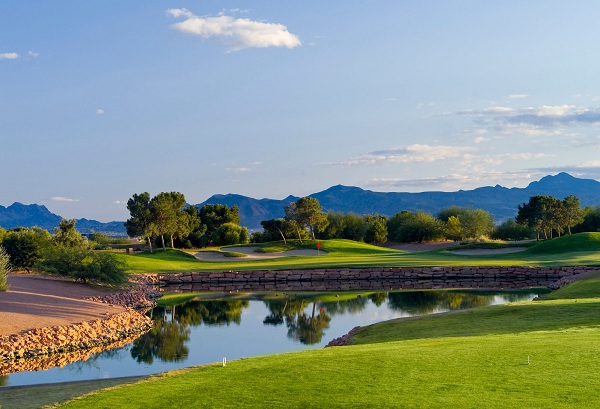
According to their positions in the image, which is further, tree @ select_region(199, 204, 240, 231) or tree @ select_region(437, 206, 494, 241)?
tree @ select_region(199, 204, 240, 231)

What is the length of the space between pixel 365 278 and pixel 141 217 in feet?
108

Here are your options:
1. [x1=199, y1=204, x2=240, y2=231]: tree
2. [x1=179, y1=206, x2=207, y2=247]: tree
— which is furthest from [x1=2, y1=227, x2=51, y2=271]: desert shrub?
[x1=199, y1=204, x2=240, y2=231]: tree

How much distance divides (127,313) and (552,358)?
21777 millimetres

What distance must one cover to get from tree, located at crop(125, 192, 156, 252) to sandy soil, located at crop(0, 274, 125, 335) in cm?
3537

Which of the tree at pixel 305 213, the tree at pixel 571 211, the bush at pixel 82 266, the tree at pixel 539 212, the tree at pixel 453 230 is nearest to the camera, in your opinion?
the bush at pixel 82 266

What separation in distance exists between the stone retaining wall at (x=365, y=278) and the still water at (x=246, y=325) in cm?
466

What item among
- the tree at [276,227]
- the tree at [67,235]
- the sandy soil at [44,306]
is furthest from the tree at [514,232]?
the sandy soil at [44,306]

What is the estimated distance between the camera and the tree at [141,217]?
2849 inches

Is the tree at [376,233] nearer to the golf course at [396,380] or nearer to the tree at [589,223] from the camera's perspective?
the tree at [589,223]

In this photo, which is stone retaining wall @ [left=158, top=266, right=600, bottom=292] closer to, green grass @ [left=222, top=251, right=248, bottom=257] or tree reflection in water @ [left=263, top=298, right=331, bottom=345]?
tree reflection in water @ [left=263, top=298, right=331, bottom=345]

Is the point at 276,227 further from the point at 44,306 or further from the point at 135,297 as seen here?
the point at 44,306

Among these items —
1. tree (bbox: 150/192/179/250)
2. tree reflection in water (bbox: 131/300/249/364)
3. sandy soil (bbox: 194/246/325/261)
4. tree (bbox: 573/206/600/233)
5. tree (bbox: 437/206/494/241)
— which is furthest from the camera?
tree (bbox: 437/206/494/241)

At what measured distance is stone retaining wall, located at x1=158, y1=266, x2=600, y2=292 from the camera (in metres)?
45.5

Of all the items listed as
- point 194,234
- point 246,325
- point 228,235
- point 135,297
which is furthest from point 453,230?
point 246,325
